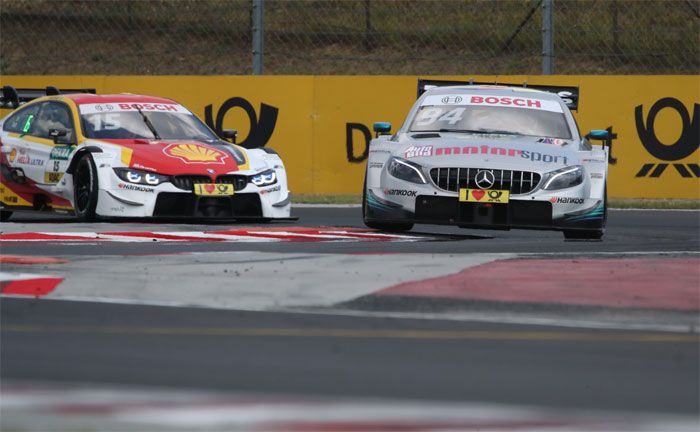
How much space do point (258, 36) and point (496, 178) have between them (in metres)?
8.73

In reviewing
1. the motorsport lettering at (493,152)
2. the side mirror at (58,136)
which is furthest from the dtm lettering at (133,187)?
the motorsport lettering at (493,152)

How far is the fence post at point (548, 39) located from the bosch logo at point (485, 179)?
303 inches

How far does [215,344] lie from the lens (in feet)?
24.8

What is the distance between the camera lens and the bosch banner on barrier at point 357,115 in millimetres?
20625

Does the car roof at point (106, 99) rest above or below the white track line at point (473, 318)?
above

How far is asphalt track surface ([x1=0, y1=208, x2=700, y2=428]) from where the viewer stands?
21.0ft

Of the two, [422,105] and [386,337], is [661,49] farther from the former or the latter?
[386,337]

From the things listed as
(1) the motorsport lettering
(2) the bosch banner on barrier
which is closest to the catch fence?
(2) the bosch banner on barrier

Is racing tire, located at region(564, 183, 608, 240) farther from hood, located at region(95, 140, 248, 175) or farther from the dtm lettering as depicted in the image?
the dtm lettering

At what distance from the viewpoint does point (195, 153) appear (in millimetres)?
15633

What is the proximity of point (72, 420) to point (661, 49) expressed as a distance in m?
22.5

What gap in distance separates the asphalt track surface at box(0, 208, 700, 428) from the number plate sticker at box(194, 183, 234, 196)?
6060mm

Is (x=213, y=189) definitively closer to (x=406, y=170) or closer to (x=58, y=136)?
(x=58, y=136)

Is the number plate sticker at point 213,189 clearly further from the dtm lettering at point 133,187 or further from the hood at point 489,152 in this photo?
the hood at point 489,152
